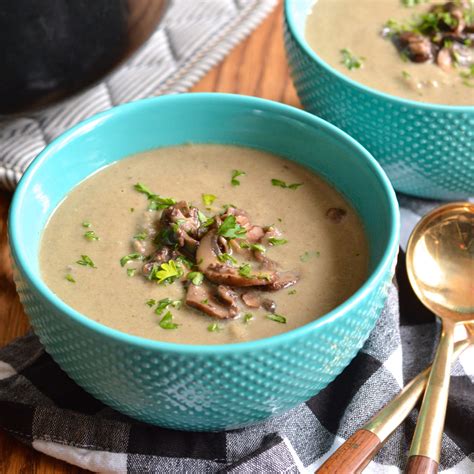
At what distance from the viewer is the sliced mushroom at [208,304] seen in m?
1.56

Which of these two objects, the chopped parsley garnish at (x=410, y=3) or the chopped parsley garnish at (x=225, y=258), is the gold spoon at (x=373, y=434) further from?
the chopped parsley garnish at (x=410, y=3)

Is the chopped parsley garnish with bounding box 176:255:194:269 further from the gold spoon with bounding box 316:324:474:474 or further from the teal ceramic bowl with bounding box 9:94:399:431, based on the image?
the gold spoon with bounding box 316:324:474:474

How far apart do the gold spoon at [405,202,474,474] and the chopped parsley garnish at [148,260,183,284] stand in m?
0.54

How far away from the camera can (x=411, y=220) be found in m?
2.20

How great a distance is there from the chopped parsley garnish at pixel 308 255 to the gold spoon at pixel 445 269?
1.09ft

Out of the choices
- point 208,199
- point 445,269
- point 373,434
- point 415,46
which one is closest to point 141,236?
point 208,199

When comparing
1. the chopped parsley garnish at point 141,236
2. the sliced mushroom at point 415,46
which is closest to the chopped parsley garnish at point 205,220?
the chopped parsley garnish at point 141,236

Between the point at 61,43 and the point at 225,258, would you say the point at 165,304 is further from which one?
the point at 61,43

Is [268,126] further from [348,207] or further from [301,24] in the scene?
[301,24]

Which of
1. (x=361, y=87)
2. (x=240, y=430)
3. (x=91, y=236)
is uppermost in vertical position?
(x=361, y=87)

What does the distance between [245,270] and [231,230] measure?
87 millimetres

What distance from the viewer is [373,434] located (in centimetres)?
160

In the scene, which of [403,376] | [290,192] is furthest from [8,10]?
[403,376]

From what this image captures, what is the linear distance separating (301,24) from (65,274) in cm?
113
